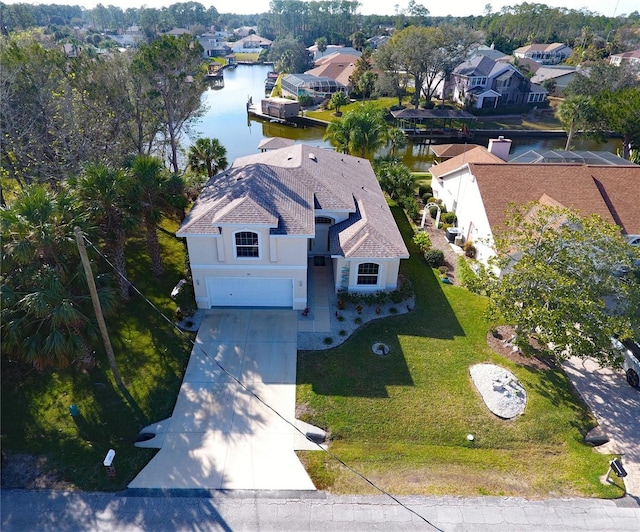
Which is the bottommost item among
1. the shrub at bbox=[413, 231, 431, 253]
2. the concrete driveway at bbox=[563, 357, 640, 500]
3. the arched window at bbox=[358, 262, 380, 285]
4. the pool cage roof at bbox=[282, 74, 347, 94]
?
the concrete driveway at bbox=[563, 357, 640, 500]

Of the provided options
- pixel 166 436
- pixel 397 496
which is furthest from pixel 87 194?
pixel 397 496

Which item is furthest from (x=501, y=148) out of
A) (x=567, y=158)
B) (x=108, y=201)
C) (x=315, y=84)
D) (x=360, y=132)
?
(x=315, y=84)

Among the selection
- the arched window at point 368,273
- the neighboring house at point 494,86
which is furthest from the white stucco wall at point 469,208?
the neighboring house at point 494,86

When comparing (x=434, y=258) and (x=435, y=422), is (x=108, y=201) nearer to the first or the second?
(x=435, y=422)

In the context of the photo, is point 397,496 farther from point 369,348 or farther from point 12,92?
point 12,92

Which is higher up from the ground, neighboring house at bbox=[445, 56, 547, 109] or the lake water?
neighboring house at bbox=[445, 56, 547, 109]

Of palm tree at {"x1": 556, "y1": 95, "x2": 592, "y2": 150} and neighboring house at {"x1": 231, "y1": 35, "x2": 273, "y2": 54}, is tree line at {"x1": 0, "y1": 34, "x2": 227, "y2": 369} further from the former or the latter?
neighboring house at {"x1": 231, "y1": 35, "x2": 273, "y2": 54}

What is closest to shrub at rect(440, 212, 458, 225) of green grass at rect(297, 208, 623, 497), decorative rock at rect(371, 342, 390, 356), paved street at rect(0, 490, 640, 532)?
green grass at rect(297, 208, 623, 497)
